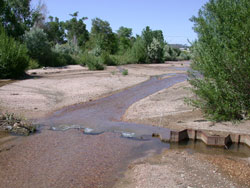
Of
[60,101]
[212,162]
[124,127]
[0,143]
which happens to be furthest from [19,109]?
[212,162]

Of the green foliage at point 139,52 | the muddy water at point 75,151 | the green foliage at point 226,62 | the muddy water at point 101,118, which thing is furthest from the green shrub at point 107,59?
the green foliage at point 226,62

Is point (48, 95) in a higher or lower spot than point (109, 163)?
higher

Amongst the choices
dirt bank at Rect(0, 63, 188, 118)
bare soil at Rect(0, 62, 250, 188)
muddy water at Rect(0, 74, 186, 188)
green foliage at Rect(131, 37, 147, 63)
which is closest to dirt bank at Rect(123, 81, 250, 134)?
bare soil at Rect(0, 62, 250, 188)

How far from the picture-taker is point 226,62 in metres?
10.7

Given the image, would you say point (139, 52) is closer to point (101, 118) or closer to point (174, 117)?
point (101, 118)

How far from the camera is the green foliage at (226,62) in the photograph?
1034 cm

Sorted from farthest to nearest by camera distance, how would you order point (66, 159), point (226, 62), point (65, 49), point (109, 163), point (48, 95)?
point (65, 49), point (48, 95), point (226, 62), point (66, 159), point (109, 163)

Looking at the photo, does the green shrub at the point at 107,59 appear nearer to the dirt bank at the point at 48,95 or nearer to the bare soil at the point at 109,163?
the dirt bank at the point at 48,95

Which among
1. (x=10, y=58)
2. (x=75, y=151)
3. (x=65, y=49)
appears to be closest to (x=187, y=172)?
(x=75, y=151)

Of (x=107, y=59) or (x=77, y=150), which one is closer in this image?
(x=77, y=150)

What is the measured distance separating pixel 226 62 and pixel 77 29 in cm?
8711

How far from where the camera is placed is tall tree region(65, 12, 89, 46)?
92000 mm

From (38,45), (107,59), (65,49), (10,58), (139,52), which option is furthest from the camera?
(139,52)

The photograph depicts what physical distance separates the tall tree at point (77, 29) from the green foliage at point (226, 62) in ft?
271
